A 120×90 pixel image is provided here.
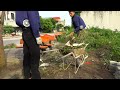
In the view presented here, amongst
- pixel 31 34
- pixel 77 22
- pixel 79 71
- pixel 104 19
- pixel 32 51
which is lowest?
pixel 79 71

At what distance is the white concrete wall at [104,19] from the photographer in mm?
22516

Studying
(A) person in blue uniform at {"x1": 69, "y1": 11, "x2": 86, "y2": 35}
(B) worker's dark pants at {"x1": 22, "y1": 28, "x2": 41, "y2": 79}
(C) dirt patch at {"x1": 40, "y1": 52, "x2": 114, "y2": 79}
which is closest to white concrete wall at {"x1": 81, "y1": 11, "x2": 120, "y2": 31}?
(A) person in blue uniform at {"x1": 69, "y1": 11, "x2": 86, "y2": 35}

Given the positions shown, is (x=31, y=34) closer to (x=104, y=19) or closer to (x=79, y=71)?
(x=79, y=71)

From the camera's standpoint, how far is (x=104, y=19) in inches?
901

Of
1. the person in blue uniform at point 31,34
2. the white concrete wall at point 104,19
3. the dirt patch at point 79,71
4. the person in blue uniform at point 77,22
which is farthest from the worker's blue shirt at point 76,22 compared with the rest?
the white concrete wall at point 104,19

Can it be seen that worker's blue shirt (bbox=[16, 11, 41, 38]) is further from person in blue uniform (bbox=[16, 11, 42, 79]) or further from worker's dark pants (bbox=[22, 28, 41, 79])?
worker's dark pants (bbox=[22, 28, 41, 79])

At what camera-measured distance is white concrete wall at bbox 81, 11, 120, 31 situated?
22516mm

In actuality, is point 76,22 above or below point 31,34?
above

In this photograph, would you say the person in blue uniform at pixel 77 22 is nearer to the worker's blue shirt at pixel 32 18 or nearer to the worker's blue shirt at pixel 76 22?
the worker's blue shirt at pixel 76 22

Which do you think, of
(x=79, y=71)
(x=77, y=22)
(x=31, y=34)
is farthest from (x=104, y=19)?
(x=31, y=34)

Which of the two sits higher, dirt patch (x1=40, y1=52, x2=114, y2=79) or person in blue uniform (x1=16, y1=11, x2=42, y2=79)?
person in blue uniform (x1=16, y1=11, x2=42, y2=79)
